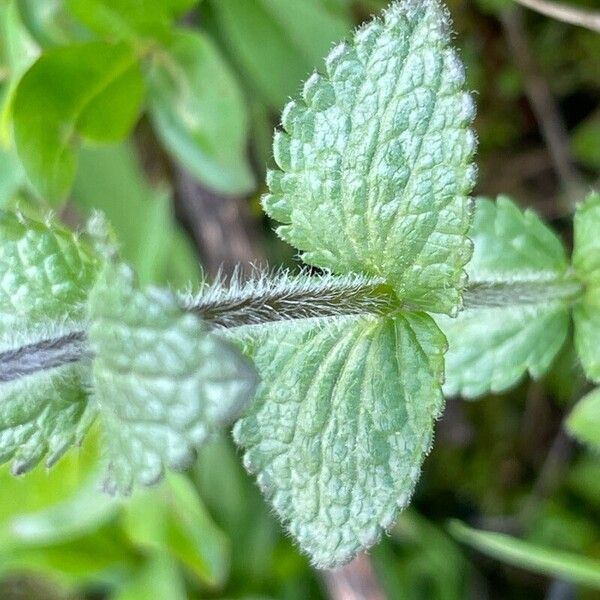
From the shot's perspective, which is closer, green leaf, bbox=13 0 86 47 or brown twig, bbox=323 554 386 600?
green leaf, bbox=13 0 86 47

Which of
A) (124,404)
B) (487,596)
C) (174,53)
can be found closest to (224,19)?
(174,53)

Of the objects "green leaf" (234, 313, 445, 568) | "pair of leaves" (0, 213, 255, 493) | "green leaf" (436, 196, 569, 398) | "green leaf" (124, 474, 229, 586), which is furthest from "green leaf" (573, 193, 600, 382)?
"green leaf" (124, 474, 229, 586)

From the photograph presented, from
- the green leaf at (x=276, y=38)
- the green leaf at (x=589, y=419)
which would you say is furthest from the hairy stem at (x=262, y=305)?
the green leaf at (x=276, y=38)

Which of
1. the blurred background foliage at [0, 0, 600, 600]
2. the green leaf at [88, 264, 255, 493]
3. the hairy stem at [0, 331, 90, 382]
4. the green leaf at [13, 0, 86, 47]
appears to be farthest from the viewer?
the blurred background foliage at [0, 0, 600, 600]

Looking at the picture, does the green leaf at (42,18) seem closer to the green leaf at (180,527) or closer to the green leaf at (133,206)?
the green leaf at (133,206)

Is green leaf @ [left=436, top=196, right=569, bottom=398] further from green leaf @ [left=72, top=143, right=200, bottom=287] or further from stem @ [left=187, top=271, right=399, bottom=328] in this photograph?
green leaf @ [left=72, top=143, right=200, bottom=287]

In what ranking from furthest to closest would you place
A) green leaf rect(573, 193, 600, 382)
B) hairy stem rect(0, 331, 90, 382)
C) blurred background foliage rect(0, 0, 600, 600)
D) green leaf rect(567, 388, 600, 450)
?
1. blurred background foliage rect(0, 0, 600, 600)
2. green leaf rect(567, 388, 600, 450)
3. green leaf rect(573, 193, 600, 382)
4. hairy stem rect(0, 331, 90, 382)

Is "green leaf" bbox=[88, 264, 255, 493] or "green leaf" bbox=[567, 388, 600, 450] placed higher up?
"green leaf" bbox=[88, 264, 255, 493]
